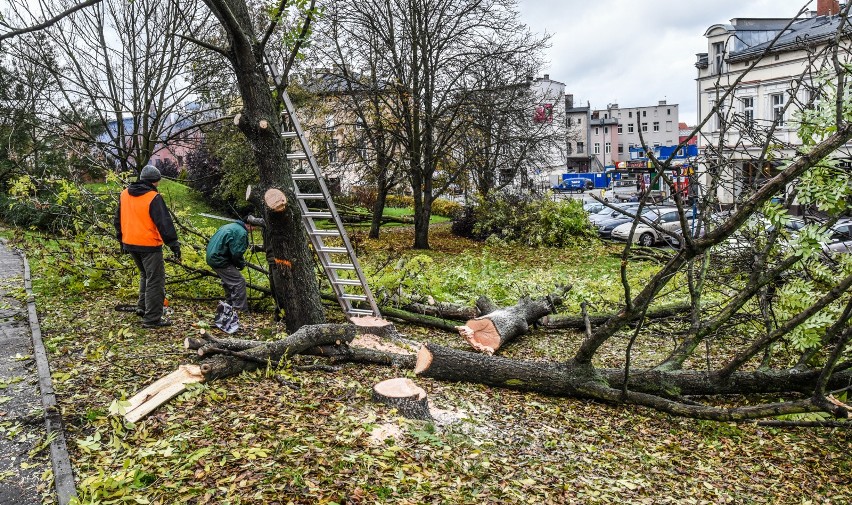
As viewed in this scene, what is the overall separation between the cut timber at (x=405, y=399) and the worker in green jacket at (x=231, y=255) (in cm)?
324

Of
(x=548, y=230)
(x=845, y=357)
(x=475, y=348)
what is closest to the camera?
(x=845, y=357)

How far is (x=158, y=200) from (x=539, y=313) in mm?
5170

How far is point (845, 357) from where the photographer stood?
5.42m

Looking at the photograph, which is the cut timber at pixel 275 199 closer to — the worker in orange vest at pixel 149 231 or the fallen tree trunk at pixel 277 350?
the fallen tree trunk at pixel 277 350

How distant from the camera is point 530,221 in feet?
72.7

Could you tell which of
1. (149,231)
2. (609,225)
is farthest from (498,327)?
(609,225)

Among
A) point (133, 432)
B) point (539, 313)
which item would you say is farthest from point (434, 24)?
point (133, 432)

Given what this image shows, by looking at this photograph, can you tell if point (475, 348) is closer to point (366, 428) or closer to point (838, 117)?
point (366, 428)

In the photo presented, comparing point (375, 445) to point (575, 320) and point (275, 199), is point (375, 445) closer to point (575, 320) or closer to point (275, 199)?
point (275, 199)

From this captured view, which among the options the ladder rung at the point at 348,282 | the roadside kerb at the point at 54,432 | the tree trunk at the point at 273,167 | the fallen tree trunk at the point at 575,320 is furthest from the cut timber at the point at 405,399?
the fallen tree trunk at the point at 575,320

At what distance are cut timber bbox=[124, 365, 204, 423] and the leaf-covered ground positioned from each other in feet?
0.29

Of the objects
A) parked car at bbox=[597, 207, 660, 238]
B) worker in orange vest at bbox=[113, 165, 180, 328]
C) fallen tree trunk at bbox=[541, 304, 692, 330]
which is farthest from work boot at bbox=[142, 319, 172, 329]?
parked car at bbox=[597, 207, 660, 238]

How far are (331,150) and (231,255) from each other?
46.2 feet

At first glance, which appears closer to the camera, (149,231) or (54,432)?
(54,432)
